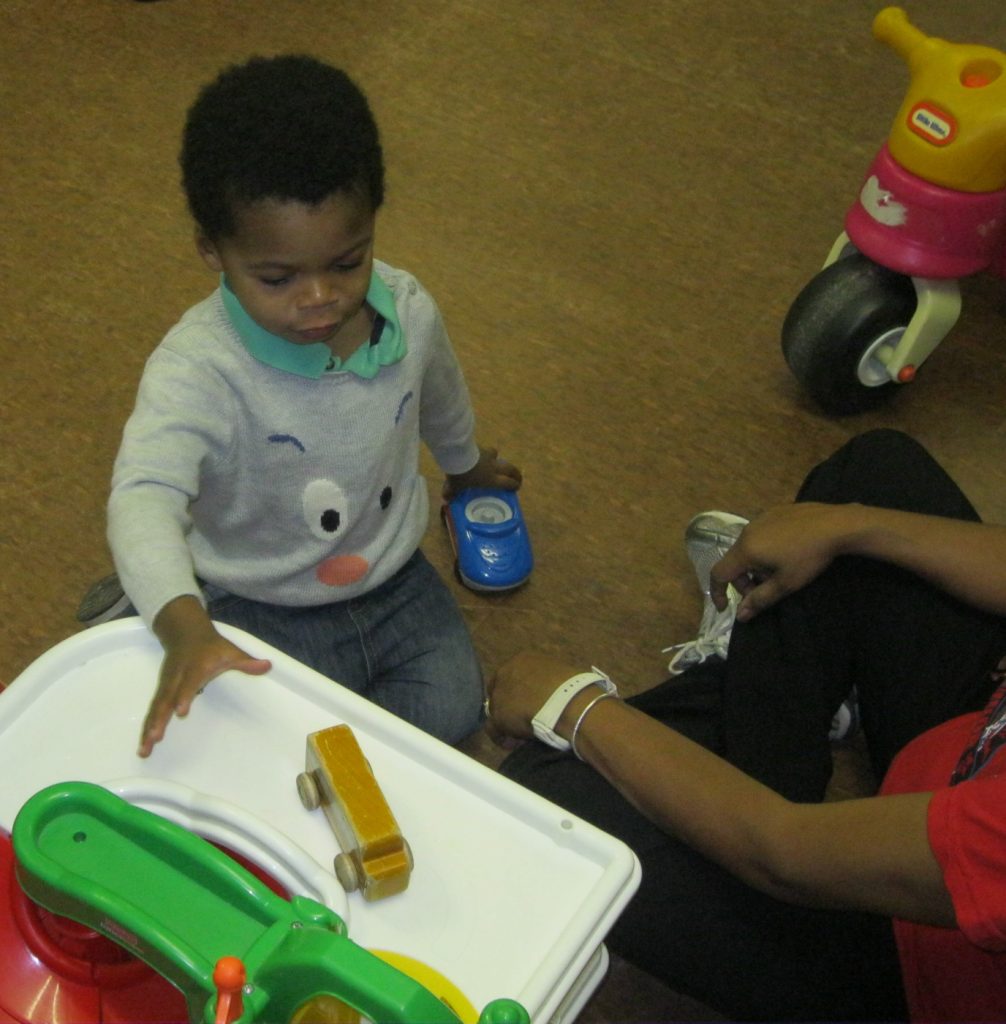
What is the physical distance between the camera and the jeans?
1122 millimetres

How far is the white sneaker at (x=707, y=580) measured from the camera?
4.21 feet

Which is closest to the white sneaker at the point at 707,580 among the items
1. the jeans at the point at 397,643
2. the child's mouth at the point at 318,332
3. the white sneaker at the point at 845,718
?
the white sneaker at the point at 845,718

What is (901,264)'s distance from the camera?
4.89 ft

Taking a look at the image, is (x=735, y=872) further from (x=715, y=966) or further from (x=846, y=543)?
(x=846, y=543)

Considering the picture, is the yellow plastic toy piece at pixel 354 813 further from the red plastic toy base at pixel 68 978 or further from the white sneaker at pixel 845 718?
the white sneaker at pixel 845 718

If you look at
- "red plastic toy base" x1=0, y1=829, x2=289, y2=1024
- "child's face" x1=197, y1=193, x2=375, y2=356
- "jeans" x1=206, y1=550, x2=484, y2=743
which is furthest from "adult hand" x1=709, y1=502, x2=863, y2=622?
"red plastic toy base" x1=0, y1=829, x2=289, y2=1024

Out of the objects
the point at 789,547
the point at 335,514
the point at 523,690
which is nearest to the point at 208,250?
the point at 335,514

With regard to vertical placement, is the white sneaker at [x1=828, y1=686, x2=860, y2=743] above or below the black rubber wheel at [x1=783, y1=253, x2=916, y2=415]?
below

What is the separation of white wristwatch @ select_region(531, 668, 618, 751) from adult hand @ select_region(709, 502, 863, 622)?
0.59 feet

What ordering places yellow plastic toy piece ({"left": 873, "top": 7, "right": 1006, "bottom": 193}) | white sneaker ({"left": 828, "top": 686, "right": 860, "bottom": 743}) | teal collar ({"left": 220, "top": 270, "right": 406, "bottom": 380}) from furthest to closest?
yellow plastic toy piece ({"left": 873, "top": 7, "right": 1006, "bottom": 193})
white sneaker ({"left": 828, "top": 686, "right": 860, "bottom": 743})
teal collar ({"left": 220, "top": 270, "right": 406, "bottom": 380})

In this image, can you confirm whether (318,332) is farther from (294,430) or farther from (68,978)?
(68,978)

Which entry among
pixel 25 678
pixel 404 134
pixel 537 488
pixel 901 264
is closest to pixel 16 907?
pixel 25 678

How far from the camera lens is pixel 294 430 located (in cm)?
99

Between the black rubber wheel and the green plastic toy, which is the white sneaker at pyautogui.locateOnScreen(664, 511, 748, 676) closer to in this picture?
the black rubber wheel
